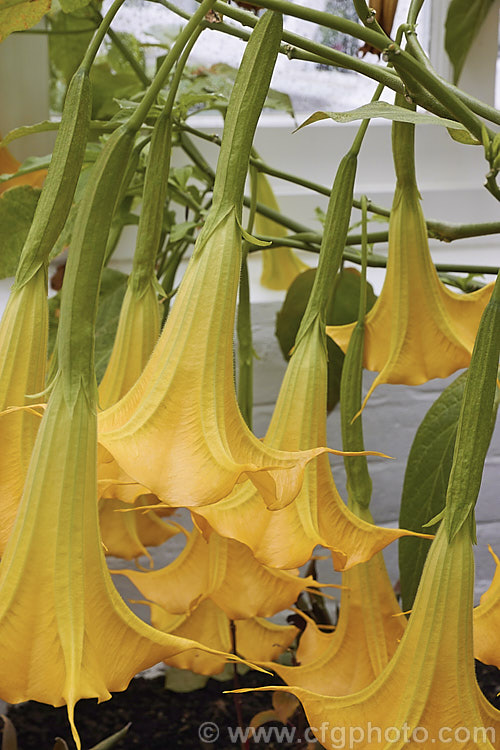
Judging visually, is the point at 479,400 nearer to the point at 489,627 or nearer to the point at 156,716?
the point at 489,627

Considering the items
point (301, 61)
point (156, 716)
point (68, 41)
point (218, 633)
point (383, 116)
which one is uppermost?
point (301, 61)

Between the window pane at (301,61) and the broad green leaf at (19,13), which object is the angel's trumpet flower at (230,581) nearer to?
the broad green leaf at (19,13)

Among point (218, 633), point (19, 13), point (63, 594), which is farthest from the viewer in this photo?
point (218, 633)

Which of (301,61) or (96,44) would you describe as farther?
(301,61)

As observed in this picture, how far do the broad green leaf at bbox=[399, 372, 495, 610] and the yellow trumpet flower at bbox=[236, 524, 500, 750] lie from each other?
0.62ft

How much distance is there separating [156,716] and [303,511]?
1.84 ft

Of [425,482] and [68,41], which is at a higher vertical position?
[68,41]

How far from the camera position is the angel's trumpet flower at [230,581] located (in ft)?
1.14

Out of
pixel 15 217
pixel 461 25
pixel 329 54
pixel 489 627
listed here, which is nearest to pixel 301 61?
pixel 461 25

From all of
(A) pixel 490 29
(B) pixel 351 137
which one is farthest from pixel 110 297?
(A) pixel 490 29

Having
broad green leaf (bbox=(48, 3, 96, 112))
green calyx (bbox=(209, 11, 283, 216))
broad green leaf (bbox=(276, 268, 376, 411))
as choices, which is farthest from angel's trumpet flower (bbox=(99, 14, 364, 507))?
broad green leaf (bbox=(48, 3, 96, 112))

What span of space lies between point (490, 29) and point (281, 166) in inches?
13.0

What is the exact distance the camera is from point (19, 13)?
1.07 ft

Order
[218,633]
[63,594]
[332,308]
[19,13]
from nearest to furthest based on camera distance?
[63,594]
[19,13]
[218,633]
[332,308]
